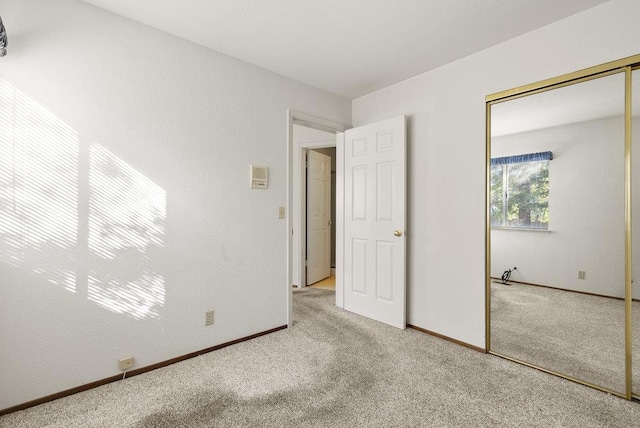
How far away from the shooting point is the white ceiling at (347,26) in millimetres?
1869

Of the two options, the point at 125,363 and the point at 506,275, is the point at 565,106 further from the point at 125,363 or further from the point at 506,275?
the point at 125,363

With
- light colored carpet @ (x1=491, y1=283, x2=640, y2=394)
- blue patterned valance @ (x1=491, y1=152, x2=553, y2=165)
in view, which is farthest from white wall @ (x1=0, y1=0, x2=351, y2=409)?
light colored carpet @ (x1=491, y1=283, x2=640, y2=394)

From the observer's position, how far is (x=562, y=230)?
214cm

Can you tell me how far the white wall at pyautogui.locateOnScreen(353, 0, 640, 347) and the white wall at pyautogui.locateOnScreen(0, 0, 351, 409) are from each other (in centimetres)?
149

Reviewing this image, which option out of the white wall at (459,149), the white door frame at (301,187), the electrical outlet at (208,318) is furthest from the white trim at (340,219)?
the electrical outlet at (208,318)

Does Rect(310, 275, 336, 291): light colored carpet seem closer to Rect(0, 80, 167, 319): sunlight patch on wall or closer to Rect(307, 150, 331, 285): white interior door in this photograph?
Rect(307, 150, 331, 285): white interior door

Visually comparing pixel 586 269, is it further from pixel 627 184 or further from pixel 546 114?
pixel 546 114

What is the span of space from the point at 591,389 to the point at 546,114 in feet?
6.34

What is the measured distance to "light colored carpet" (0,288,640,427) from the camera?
1.61 m

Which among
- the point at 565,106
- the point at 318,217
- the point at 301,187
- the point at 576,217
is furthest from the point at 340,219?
the point at 565,106

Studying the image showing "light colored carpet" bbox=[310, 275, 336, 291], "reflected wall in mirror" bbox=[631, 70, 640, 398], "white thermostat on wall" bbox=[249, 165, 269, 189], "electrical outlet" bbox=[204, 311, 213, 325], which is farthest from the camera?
"light colored carpet" bbox=[310, 275, 336, 291]

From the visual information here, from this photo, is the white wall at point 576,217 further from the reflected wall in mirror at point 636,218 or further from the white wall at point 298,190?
the white wall at point 298,190

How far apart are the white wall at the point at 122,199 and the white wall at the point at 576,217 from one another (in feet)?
7.14

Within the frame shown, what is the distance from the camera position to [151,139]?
2135mm
